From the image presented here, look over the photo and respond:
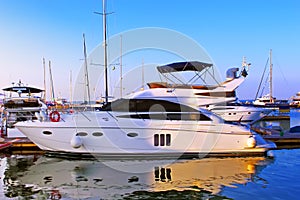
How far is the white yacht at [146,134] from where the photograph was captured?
9.96 metres

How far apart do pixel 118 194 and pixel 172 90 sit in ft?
28.8

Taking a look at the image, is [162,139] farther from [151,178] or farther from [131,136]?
[151,178]

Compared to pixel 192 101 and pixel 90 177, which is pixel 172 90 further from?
pixel 90 177

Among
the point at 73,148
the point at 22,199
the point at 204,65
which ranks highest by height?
the point at 204,65

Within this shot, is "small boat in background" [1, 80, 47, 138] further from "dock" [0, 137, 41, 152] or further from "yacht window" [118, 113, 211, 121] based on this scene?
"yacht window" [118, 113, 211, 121]

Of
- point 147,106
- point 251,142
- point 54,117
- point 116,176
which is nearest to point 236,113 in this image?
point 251,142

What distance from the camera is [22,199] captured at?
22.6 ft

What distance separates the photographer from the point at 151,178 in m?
8.40

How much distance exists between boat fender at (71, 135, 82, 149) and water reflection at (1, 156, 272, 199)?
610 mm

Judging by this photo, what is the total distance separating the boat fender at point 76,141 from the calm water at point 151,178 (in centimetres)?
62

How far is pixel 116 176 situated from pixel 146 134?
2013 millimetres

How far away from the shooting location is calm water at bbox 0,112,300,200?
7.16m

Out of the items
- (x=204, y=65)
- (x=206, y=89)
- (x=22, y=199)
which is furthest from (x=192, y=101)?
(x=22, y=199)

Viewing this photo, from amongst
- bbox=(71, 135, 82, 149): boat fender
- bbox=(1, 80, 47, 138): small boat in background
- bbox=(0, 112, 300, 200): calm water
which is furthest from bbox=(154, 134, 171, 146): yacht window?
bbox=(1, 80, 47, 138): small boat in background
